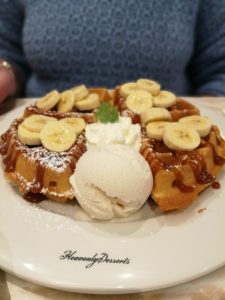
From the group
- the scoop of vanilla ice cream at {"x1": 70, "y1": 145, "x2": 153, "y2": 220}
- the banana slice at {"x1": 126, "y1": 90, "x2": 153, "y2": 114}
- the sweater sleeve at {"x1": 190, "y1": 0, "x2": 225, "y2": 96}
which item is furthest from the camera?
the sweater sleeve at {"x1": 190, "y1": 0, "x2": 225, "y2": 96}

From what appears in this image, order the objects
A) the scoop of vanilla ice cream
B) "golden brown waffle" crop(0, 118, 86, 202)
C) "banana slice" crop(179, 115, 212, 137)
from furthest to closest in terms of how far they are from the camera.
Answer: "banana slice" crop(179, 115, 212, 137), "golden brown waffle" crop(0, 118, 86, 202), the scoop of vanilla ice cream

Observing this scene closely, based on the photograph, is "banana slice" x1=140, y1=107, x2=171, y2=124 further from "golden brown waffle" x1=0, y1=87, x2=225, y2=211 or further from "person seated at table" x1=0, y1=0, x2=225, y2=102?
"person seated at table" x1=0, y1=0, x2=225, y2=102

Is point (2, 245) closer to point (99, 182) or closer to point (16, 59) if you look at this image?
point (99, 182)

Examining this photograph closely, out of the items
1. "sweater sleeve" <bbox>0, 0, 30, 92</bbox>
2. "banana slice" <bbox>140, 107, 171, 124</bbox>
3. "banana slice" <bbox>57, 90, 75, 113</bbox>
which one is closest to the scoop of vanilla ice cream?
"banana slice" <bbox>140, 107, 171, 124</bbox>

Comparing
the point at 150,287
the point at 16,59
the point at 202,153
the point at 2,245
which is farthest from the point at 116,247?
the point at 16,59

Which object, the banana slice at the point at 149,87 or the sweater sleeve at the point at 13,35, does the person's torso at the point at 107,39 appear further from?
the banana slice at the point at 149,87

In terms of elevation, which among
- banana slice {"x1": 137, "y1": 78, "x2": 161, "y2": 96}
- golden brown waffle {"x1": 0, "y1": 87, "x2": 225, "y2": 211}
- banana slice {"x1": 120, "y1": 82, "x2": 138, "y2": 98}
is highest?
banana slice {"x1": 137, "y1": 78, "x2": 161, "y2": 96}

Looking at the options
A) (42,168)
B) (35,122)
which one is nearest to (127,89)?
(35,122)

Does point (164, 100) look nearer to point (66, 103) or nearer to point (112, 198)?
point (66, 103)
